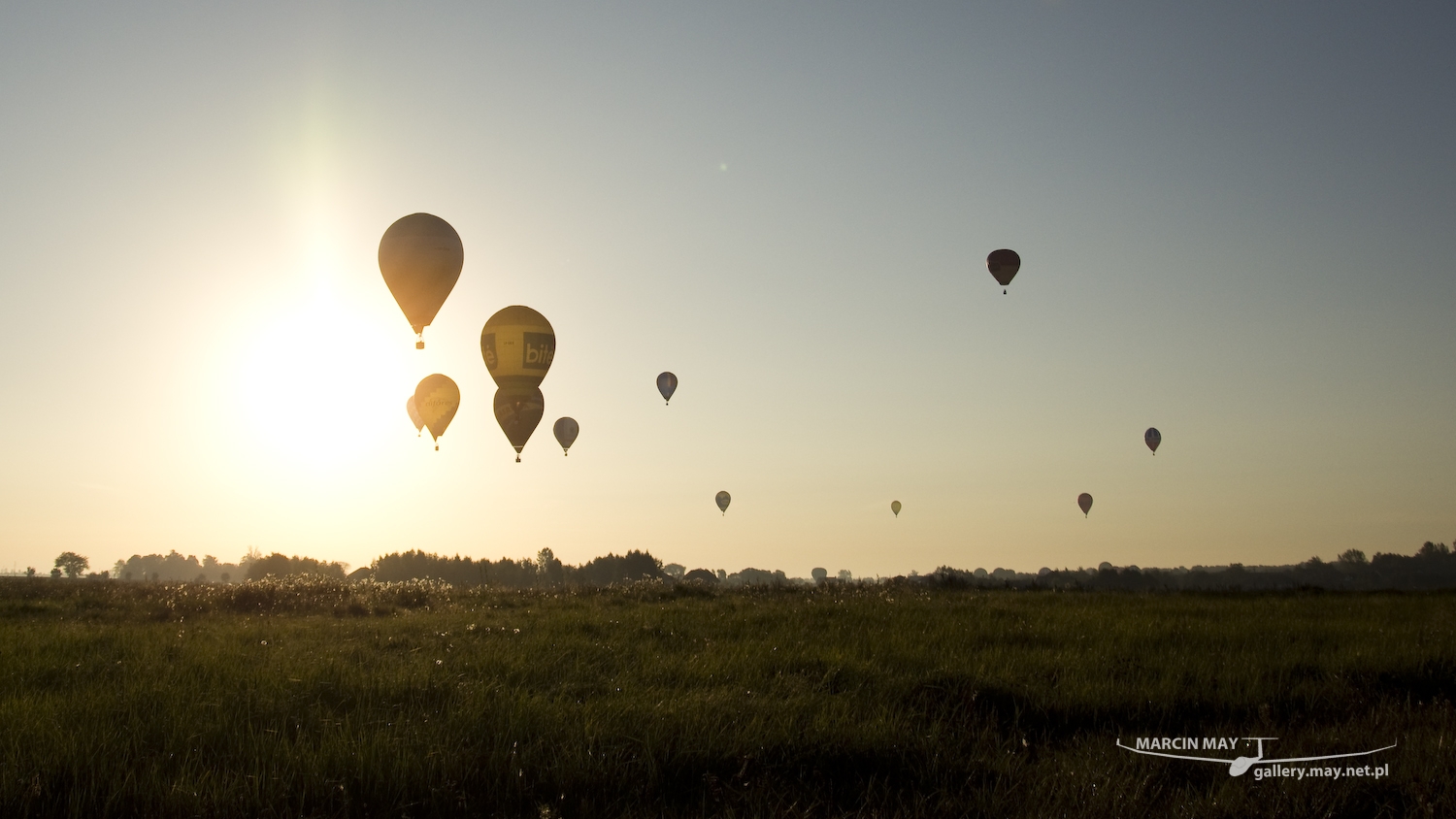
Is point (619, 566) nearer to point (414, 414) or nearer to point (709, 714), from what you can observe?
point (414, 414)

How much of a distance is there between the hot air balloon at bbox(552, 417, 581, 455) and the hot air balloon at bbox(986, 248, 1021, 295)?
2297 cm

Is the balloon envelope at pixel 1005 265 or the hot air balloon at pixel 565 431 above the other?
the balloon envelope at pixel 1005 265

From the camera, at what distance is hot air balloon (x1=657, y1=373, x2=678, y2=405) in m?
52.0

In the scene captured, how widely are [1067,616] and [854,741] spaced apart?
10.1 m

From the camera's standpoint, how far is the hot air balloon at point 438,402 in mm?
43463

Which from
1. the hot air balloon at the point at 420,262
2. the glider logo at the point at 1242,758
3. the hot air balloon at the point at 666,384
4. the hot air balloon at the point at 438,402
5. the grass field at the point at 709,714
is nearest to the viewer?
the grass field at the point at 709,714

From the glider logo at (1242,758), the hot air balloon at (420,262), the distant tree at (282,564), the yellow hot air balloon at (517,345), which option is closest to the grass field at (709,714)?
the glider logo at (1242,758)

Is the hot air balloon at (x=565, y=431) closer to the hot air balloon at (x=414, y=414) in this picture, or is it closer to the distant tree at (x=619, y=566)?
the hot air balloon at (x=414, y=414)

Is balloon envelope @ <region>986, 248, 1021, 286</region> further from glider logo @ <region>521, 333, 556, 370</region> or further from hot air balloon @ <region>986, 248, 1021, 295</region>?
glider logo @ <region>521, 333, 556, 370</region>

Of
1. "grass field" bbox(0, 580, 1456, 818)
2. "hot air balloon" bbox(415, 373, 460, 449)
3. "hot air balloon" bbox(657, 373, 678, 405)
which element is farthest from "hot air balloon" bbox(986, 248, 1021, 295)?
"grass field" bbox(0, 580, 1456, 818)

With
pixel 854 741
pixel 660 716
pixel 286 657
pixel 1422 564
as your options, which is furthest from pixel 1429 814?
pixel 1422 564

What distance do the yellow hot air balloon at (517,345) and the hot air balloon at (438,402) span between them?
979 centimetres

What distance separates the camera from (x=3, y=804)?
17.4 feet

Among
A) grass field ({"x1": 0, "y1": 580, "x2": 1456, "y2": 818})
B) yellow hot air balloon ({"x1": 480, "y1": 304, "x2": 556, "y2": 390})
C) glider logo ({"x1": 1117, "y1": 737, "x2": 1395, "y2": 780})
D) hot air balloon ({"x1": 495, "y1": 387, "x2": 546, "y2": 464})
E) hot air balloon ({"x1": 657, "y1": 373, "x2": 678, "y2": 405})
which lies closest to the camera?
grass field ({"x1": 0, "y1": 580, "x2": 1456, "y2": 818})
